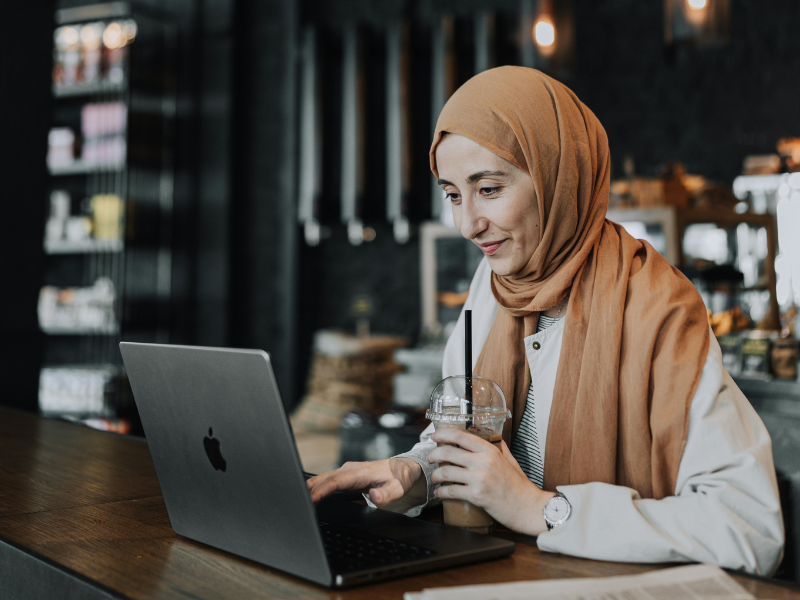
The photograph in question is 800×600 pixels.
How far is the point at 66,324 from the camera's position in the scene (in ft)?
14.7

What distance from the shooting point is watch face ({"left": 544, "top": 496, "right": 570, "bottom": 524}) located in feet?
2.97

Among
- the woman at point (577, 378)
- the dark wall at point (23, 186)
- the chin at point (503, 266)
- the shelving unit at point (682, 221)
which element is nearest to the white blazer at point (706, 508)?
the woman at point (577, 378)

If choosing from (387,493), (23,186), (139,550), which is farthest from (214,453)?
(23,186)

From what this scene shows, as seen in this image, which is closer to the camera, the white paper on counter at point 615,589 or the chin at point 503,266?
the white paper on counter at point 615,589

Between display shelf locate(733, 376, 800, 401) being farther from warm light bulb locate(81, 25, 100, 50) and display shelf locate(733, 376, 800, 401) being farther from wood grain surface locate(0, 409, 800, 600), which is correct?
warm light bulb locate(81, 25, 100, 50)

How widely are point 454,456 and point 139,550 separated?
393 millimetres

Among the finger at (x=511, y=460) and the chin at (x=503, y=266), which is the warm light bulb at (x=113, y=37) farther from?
the finger at (x=511, y=460)

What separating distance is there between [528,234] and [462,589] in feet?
2.11

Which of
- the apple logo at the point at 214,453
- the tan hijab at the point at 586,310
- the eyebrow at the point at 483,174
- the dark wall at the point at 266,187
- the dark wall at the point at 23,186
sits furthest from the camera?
the dark wall at the point at 266,187

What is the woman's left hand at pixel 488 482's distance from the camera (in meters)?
0.92

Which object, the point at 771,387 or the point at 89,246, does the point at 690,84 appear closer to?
the point at 771,387

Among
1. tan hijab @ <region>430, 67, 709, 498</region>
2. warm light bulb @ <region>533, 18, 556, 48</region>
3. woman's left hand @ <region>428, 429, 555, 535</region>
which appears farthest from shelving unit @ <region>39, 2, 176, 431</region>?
woman's left hand @ <region>428, 429, 555, 535</region>

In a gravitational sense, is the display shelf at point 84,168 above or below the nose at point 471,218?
above

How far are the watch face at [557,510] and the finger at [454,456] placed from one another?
11 cm
